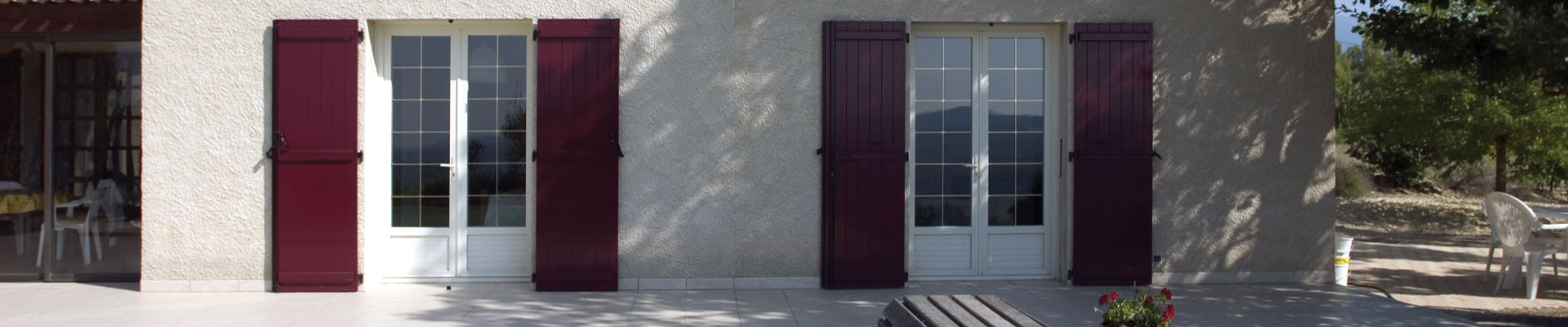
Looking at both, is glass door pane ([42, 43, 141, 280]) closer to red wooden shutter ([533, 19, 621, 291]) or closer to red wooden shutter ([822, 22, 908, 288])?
red wooden shutter ([533, 19, 621, 291])

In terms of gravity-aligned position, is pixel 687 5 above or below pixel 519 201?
above

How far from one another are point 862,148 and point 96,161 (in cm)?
510

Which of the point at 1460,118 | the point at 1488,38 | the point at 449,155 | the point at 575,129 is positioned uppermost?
the point at 1488,38

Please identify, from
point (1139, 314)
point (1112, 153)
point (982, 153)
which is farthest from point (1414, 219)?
point (1139, 314)

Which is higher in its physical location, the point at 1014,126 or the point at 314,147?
the point at 1014,126

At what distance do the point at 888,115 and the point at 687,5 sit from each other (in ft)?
4.76

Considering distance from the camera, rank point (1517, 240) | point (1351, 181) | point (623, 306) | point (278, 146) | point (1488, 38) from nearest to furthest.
Result: point (1488, 38) → point (623, 306) → point (278, 146) → point (1517, 240) → point (1351, 181)

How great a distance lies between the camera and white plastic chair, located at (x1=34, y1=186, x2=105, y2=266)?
7.56 m

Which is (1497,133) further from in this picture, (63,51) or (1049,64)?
(63,51)

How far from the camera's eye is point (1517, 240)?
26.0 feet

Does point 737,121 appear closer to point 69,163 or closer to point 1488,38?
point 1488,38

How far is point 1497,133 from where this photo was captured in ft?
41.1

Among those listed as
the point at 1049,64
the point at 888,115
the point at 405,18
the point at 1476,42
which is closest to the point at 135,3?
the point at 405,18

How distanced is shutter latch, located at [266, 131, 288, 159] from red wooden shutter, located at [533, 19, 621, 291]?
1.55 metres
